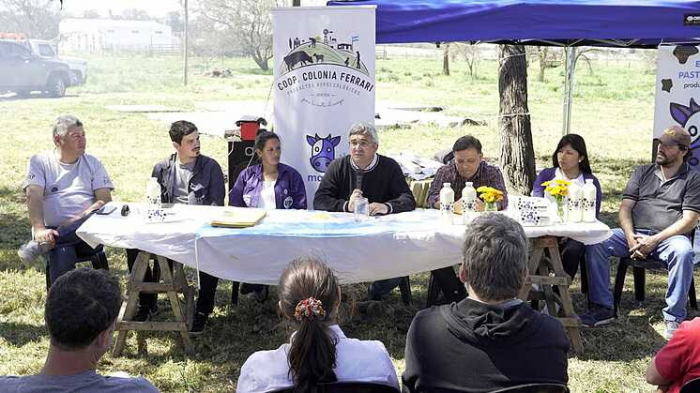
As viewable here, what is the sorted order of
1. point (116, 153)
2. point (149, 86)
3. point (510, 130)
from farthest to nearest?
point (149, 86)
point (116, 153)
point (510, 130)

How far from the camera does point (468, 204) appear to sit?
4.37m

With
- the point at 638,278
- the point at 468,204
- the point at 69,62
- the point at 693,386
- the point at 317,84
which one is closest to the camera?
the point at 693,386

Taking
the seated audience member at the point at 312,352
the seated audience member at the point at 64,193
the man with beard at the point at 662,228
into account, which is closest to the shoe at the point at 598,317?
the man with beard at the point at 662,228

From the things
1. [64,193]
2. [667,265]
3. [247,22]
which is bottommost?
[667,265]

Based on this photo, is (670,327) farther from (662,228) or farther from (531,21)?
(531,21)

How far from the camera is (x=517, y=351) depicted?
233 cm

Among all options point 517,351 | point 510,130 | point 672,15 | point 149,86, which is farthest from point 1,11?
point 517,351

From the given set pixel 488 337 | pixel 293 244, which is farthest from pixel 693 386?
pixel 293 244

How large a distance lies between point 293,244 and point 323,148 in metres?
1.51

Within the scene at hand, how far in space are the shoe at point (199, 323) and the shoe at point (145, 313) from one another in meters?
0.37

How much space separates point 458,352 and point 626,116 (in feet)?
51.8

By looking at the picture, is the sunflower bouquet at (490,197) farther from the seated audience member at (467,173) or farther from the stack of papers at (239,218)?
the stack of papers at (239,218)

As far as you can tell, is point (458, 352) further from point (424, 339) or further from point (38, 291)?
point (38, 291)

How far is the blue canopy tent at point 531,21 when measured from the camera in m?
5.32
